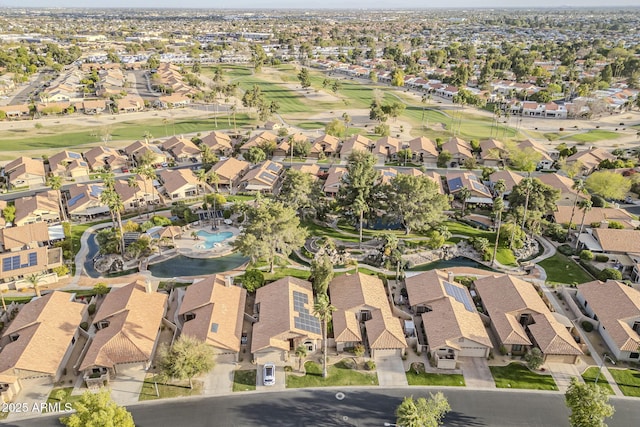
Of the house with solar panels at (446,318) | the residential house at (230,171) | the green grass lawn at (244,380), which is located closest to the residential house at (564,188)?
the house with solar panels at (446,318)

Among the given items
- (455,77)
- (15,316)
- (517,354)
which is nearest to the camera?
(517,354)

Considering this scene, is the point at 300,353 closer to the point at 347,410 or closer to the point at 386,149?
the point at 347,410

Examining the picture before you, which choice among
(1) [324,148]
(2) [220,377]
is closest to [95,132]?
(1) [324,148]

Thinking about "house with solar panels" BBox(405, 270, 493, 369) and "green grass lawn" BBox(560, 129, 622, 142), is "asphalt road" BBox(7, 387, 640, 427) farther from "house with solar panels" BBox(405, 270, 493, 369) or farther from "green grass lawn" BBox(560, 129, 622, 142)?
"green grass lawn" BBox(560, 129, 622, 142)

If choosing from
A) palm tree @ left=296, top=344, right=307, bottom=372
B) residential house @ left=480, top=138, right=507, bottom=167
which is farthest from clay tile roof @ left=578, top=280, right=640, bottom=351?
residential house @ left=480, top=138, right=507, bottom=167

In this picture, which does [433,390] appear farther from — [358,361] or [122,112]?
[122,112]

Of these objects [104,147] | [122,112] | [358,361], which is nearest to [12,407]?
[358,361]
